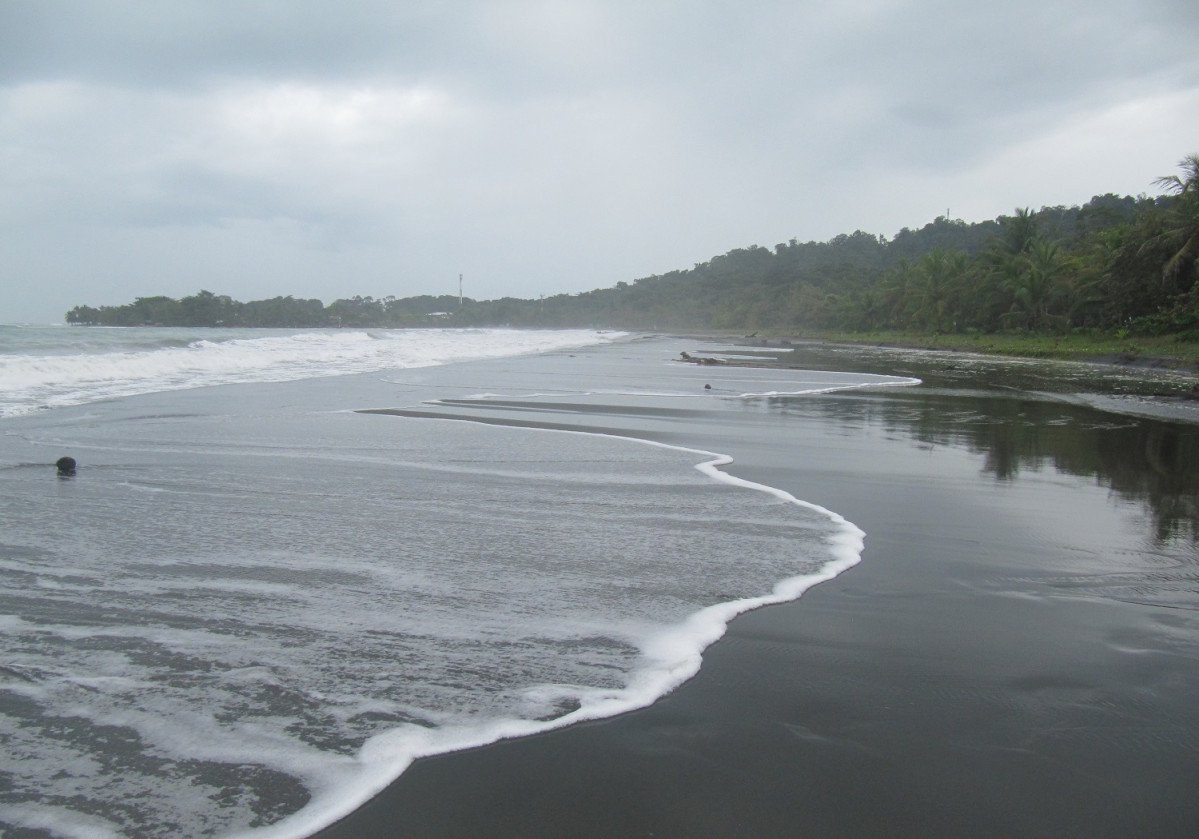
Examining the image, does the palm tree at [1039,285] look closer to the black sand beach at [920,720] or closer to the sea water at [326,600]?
the sea water at [326,600]

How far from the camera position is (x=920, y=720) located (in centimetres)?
305

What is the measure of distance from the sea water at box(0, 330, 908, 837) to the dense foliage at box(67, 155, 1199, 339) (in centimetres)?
3061

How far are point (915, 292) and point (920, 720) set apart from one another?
62.9 meters

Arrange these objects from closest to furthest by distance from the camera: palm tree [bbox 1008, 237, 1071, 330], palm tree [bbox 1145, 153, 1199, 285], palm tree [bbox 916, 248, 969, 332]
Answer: palm tree [bbox 1145, 153, 1199, 285]
palm tree [bbox 1008, 237, 1071, 330]
palm tree [bbox 916, 248, 969, 332]

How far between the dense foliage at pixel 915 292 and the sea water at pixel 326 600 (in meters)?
30.6

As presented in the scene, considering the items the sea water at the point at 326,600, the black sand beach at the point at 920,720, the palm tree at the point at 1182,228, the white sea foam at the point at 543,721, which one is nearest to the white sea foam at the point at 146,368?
the sea water at the point at 326,600

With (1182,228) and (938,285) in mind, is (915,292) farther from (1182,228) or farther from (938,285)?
(1182,228)

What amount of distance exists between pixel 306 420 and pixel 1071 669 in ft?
34.4

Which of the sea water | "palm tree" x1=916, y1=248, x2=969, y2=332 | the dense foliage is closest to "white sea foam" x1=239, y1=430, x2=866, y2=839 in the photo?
the sea water

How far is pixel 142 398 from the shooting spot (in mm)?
14672

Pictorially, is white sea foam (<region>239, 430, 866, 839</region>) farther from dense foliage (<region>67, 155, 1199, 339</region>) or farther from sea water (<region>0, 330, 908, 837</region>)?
dense foliage (<region>67, 155, 1199, 339</region>)

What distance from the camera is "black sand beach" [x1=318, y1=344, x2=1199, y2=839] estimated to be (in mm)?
2492

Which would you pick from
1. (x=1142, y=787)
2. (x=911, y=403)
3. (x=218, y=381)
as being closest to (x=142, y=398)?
(x=218, y=381)

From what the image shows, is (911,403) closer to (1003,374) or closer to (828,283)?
(1003,374)
